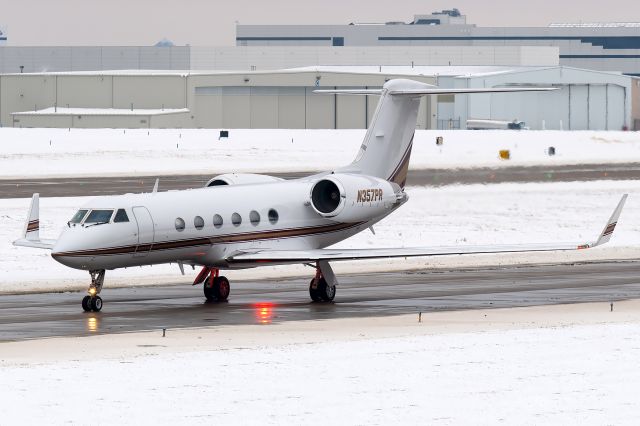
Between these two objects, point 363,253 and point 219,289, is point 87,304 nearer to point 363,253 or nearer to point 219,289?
point 219,289

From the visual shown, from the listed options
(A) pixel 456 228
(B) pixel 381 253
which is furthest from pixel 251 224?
(A) pixel 456 228

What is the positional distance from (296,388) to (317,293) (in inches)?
532

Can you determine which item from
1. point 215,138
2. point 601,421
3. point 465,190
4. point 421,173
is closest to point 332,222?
point 601,421

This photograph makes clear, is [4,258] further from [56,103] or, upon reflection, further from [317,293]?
[56,103]

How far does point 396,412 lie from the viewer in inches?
739

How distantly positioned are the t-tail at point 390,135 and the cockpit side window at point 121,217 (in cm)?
740

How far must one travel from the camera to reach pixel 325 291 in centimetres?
3403

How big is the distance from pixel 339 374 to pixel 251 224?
12491mm

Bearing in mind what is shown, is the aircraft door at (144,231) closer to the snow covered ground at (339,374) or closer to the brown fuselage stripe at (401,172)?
the snow covered ground at (339,374)

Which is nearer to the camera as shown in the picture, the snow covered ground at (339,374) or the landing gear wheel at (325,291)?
the snow covered ground at (339,374)

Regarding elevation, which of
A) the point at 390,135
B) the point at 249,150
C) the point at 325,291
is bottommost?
the point at 325,291

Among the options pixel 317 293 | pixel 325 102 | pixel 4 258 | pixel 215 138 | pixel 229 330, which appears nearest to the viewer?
pixel 229 330

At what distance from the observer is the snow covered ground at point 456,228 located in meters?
40.5

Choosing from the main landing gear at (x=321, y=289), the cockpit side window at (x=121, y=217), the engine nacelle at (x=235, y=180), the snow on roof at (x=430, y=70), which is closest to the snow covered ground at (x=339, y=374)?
the cockpit side window at (x=121, y=217)
